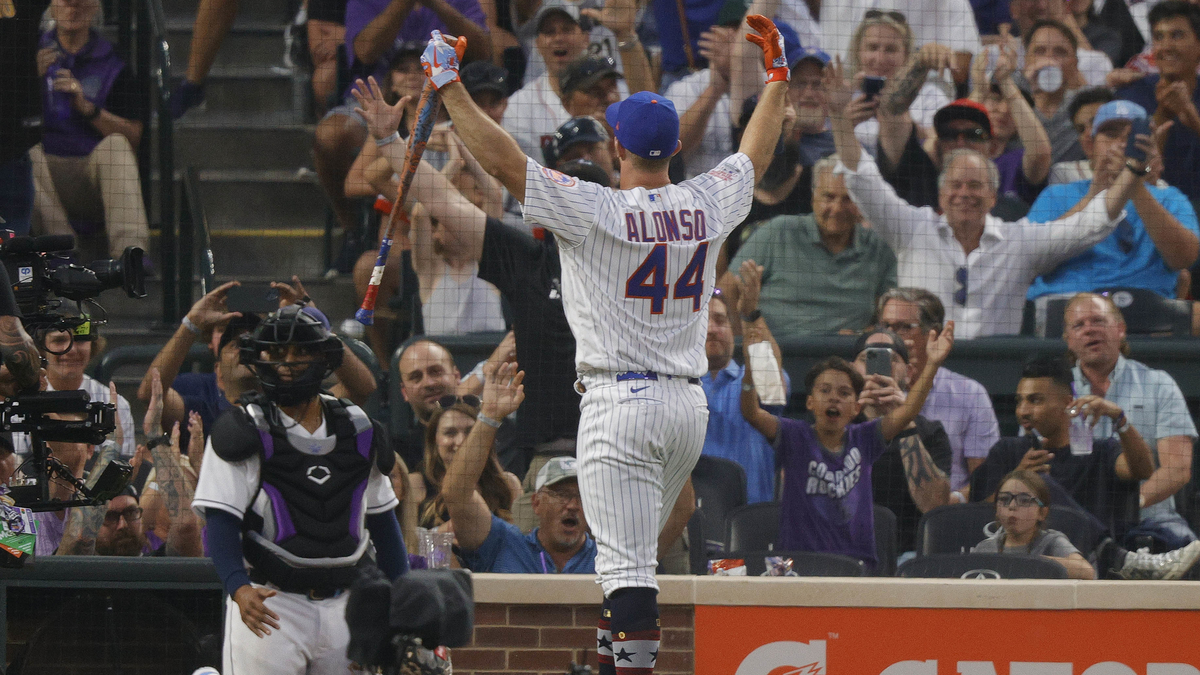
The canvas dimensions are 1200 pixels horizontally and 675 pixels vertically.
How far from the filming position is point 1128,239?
6832mm

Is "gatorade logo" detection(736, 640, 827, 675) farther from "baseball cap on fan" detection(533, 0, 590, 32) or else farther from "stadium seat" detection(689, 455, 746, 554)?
"baseball cap on fan" detection(533, 0, 590, 32)

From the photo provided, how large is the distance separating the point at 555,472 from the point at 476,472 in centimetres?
32

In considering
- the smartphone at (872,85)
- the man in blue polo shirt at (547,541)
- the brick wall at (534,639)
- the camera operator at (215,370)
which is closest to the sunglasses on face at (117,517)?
the camera operator at (215,370)

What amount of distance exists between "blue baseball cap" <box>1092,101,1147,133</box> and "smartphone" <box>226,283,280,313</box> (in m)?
4.14

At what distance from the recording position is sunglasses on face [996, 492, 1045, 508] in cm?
556

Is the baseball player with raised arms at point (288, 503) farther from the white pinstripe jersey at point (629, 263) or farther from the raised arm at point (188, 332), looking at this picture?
the raised arm at point (188, 332)

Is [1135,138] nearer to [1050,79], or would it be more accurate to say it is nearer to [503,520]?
[1050,79]

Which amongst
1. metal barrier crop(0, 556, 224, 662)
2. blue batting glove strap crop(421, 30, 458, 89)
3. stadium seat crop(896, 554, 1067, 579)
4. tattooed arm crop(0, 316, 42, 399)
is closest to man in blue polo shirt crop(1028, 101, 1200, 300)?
stadium seat crop(896, 554, 1067, 579)

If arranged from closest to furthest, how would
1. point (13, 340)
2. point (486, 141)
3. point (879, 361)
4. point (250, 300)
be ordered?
point (486, 141), point (13, 340), point (879, 361), point (250, 300)

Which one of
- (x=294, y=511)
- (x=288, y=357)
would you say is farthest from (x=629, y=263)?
(x=294, y=511)

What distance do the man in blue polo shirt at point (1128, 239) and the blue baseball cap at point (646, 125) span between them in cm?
348

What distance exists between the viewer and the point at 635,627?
3.65 meters

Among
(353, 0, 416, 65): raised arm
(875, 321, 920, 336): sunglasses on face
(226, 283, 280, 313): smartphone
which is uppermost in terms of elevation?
(353, 0, 416, 65): raised arm

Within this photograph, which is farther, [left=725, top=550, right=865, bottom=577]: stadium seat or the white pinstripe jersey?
[left=725, top=550, right=865, bottom=577]: stadium seat
